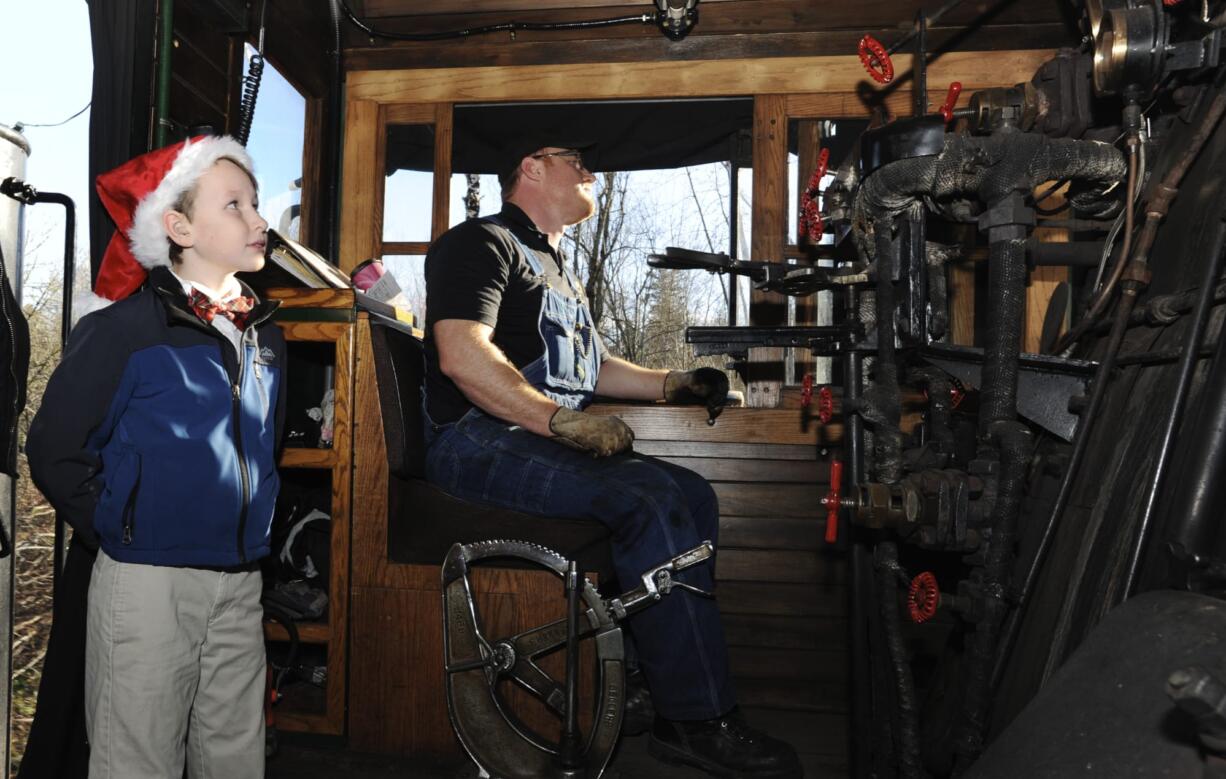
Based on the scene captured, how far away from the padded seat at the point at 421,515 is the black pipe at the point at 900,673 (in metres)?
0.70

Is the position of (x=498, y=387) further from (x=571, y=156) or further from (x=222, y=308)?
(x=571, y=156)

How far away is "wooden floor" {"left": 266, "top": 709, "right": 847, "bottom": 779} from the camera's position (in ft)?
6.61

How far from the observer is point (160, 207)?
165cm

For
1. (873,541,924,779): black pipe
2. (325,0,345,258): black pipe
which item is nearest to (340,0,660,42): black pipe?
(325,0,345,258): black pipe

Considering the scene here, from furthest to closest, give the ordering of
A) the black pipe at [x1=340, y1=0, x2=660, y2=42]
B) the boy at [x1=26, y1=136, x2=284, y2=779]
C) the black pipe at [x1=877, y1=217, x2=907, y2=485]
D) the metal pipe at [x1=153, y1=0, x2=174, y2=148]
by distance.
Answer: the black pipe at [x1=340, y1=0, x2=660, y2=42] → the metal pipe at [x1=153, y1=0, x2=174, y2=148] → the black pipe at [x1=877, y1=217, x2=907, y2=485] → the boy at [x1=26, y1=136, x2=284, y2=779]

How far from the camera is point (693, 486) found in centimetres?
229

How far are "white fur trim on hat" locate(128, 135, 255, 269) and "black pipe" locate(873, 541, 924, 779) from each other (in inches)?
57.2

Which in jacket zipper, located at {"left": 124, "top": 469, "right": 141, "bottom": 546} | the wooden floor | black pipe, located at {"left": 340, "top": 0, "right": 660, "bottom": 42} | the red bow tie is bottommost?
the wooden floor

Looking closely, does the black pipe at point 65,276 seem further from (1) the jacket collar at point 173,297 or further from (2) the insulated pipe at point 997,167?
(2) the insulated pipe at point 997,167

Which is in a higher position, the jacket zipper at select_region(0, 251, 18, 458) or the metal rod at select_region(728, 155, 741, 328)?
the metal rod at select_region(728, 155, 741, 328)

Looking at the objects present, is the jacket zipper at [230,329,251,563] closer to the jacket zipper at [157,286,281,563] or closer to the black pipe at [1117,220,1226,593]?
the jacket zipper at [157,286,281,563]

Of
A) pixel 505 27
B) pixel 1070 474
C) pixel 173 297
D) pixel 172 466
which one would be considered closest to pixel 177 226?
pixel 173 297

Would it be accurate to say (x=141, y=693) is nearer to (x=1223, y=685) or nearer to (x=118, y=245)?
(x=118, y=245)

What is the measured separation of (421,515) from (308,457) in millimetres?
320
